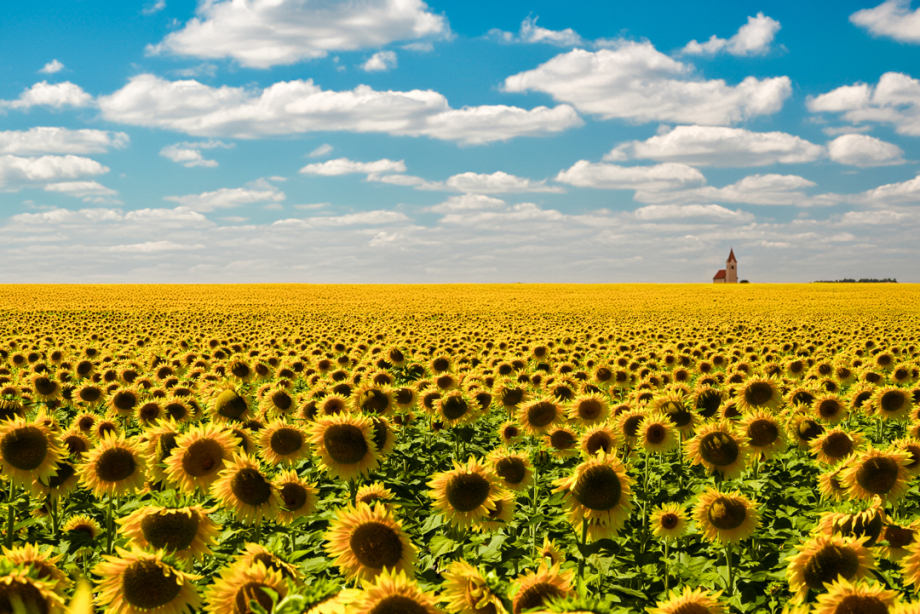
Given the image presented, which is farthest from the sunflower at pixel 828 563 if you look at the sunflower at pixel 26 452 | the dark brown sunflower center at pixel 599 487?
the sunflower at pixel 26 452

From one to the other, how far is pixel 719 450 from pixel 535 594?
436cm

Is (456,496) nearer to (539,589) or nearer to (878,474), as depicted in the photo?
(539,589)

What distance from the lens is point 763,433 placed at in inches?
280

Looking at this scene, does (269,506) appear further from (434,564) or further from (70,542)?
(70,542)

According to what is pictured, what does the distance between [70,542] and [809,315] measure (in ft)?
137

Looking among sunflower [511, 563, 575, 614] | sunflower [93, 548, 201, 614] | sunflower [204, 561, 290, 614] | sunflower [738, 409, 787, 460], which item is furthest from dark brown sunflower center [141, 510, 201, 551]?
sunflower [738, 409, 787, 460]

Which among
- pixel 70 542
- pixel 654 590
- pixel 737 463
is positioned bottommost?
pixel 654 590

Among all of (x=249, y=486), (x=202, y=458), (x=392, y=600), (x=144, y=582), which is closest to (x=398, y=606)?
(x=392, y=600)

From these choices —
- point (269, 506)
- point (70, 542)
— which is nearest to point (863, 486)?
point (269, 506)

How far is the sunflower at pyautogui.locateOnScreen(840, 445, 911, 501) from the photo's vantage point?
18.1 feet

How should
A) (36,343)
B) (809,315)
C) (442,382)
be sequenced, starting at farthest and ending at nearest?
(809,315) < (36,343) < (442,382)

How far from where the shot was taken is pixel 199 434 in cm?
543

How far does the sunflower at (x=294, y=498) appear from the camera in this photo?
552 cm

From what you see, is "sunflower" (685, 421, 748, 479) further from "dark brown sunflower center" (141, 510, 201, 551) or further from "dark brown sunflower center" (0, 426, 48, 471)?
"dark brown sunflower center" (0, 426, 48, 471)
